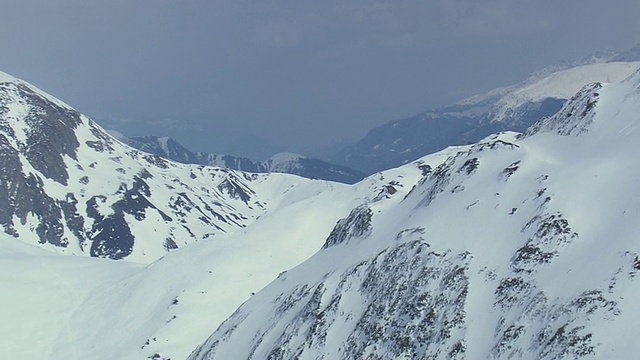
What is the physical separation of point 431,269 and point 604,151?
52.2ft

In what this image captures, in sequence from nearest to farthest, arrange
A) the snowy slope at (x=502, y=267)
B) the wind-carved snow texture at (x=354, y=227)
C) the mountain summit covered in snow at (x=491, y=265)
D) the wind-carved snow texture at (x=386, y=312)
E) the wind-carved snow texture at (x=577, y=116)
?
1. the snowy slope at (x=502, y=267)
2. the mountain summit covered in snow at (x=491, y=265)
3. the wind-carved snow texture at (x=386, y=312)
4. the wind-carved snow texture at (x=577, y=116)
5. the wind-carved snow texture at (x=354, y=227)

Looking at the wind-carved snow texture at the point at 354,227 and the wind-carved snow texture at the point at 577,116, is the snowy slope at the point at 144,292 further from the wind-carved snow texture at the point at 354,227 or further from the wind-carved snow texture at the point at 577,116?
the wind-carved snow texture at the point at 577,116

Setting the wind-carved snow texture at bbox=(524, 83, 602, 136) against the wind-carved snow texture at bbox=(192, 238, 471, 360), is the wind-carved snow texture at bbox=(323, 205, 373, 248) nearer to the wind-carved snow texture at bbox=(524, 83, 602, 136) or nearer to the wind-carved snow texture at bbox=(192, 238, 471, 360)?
the wind-carved snow texture at bbox=(192, 238, 471, 360)

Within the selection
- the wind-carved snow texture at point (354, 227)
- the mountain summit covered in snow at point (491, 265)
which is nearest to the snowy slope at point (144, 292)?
the wind-carved snow texture at point (354, 227)

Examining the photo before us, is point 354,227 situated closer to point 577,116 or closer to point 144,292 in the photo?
point 577,116

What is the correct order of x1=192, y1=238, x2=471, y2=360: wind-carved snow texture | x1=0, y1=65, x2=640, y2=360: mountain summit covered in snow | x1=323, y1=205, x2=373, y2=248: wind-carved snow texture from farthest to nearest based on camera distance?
x1=323, y1=205, x2=373, y2=248: wind-carved snow texture
x1=192, y1=238, x2=471, y2=360: wind-carved snow texture
x1=0, y1=65, x2=640, y2=360: mountain summit covered in snow

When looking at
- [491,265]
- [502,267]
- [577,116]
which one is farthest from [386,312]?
[577,116]

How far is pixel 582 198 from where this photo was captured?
46.8 meters

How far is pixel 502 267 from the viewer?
4572 cm

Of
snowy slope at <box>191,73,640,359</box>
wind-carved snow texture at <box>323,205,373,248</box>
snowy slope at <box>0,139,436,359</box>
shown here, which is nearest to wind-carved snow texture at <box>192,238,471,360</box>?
snowy slope at <box>191,73,640,359</box>

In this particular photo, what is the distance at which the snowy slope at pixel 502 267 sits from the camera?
1526 inches

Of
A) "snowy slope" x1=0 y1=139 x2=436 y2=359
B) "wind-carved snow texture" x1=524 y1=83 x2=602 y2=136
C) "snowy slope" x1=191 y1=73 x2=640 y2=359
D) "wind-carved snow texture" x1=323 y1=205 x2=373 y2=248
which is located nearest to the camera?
"snowy slope" x1=191 y1=73 x2=640 y2=359

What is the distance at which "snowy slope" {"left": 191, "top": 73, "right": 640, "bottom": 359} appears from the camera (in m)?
Result: 38.8

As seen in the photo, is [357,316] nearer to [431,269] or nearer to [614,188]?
[431,269]
